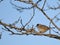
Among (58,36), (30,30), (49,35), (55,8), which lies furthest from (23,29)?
(55,8)

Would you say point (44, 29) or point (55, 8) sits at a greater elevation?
point (55, 8)

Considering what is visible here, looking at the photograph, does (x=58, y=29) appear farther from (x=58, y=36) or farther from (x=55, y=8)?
(x=55, y=8)

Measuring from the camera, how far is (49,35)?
1601 millimetres

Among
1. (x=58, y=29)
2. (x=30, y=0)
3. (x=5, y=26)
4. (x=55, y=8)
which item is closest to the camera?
(x=5, y=26)

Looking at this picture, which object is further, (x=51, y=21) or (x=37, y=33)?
(x=51, y=21)

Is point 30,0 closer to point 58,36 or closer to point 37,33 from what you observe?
point 37,33

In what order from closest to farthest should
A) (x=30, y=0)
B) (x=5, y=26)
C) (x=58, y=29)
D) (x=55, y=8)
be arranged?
1. (x=5, y=26)
2. (x=30, y=0)
3. (x=58, y=29)
4. (x=55, y=8)

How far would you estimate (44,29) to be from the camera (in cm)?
183

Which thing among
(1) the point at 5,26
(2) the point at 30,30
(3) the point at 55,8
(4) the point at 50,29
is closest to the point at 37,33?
(2) the point at 30,30

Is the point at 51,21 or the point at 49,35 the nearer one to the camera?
the point at 49,35

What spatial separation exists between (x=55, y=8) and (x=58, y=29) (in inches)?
20.6

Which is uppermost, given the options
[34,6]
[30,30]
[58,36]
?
[34,6]

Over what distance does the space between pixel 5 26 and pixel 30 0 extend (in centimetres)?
42

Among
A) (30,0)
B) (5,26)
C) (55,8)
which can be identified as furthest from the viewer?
(55,8)
